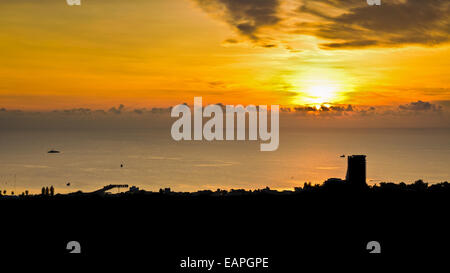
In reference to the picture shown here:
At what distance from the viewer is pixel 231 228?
2294 cm

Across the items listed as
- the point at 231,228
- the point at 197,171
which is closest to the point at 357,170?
the point at 231,228

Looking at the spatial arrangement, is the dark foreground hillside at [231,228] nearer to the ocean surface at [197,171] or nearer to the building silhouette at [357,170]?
the building silhouette at [357,170]

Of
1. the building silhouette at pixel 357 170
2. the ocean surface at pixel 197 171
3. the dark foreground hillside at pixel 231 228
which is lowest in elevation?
the dark foreground hillside at pixel 231 228

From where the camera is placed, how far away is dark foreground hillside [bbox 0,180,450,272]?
63.2ft

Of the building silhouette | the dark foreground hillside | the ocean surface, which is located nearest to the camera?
the dark foreground hillside

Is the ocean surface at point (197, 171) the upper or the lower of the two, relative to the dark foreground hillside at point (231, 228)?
upper

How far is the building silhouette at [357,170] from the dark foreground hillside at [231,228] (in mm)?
1280

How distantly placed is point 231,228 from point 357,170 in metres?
12.5

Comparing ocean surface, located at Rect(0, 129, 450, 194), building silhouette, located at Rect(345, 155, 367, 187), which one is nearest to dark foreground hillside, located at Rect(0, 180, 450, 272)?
building silhouette, located at Rect(345, 155, 367, 187)

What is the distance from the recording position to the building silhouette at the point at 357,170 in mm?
30781

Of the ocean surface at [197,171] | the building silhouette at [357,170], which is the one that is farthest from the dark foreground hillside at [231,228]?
the ocean surface at [197,171]

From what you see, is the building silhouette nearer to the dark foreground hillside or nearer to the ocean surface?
the dark foreground hillside

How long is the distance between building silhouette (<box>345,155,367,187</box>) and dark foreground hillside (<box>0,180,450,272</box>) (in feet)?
4.20

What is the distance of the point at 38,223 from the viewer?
23891 millimetres
